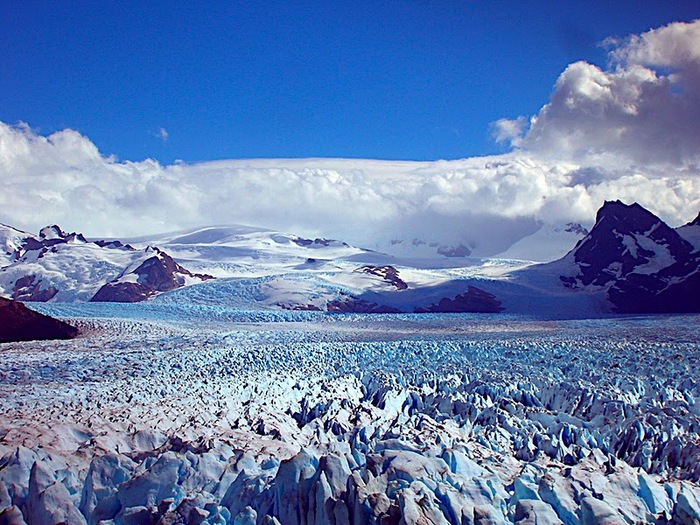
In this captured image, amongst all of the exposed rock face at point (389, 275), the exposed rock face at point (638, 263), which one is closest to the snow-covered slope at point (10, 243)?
the exposed rock face at point (389, 275)

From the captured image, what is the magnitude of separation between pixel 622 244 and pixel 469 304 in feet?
75.9

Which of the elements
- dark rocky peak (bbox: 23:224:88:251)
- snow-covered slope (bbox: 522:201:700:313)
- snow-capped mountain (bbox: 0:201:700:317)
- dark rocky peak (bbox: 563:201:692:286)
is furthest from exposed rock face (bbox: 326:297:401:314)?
dark rocky peak (bbox: 23:224:88:251)

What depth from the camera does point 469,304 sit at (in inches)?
2115

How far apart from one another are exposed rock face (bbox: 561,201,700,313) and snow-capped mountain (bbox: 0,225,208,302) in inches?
1752

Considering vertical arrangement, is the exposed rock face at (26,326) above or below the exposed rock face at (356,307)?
below

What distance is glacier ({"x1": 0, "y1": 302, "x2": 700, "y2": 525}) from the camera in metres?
7.44

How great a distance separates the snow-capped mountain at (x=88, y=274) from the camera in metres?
68.3

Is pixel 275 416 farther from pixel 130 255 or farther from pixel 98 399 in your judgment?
pixel 130 255

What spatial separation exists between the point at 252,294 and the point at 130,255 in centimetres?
3619

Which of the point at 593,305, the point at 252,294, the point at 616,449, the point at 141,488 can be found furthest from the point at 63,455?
the point at 593,305

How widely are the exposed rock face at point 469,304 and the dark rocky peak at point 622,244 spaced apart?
13653 mm

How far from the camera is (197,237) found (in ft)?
490

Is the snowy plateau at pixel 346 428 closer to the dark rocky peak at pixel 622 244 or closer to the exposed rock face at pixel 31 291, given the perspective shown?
the dark rocky peak at pixel 622 244

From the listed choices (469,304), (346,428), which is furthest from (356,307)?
(346,428)
